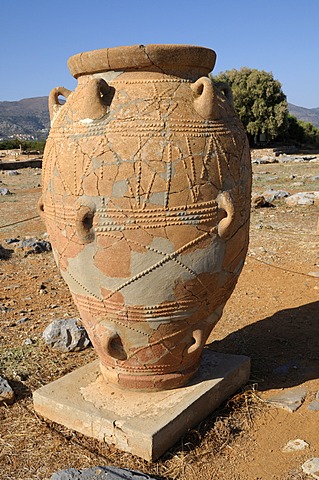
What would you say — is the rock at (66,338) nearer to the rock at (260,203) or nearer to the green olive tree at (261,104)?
the rock at (260,203)

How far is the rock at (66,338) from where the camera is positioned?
4894 mm

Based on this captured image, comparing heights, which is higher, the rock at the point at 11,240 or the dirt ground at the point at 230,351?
the rock at the point at 11,240

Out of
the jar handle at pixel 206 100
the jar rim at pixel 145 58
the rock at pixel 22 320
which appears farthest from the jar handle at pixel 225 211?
the rock at pixel 22 320

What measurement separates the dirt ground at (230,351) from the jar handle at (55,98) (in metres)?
2.23

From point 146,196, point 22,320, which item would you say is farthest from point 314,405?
point 22,320

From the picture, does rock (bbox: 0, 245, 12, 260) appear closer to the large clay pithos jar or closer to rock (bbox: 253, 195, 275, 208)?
the large clay pithos jar

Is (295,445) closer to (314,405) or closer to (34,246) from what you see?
(314,405)

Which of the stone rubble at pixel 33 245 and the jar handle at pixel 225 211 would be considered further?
the stone rubble at pixel 33 245

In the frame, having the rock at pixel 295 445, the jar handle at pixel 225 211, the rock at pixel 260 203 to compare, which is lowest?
the rock at pixel 295 445

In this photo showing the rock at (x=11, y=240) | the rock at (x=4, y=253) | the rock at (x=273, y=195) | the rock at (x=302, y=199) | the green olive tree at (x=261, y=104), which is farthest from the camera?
the green olive tree at (x=261, y=104)

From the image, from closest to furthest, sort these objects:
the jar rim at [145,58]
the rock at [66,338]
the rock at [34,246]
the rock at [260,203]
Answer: the jar rim at [145,58] < the rock at [66,338] < the rock at [34,246] < the rock at [260,203]

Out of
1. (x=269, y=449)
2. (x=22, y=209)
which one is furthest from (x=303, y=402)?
(x=22, y=209)

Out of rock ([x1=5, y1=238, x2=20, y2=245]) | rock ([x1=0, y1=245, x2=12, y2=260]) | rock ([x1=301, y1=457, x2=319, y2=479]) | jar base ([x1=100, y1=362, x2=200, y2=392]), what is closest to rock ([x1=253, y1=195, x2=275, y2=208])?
rock ([x1=5, y1=238, x2=20, y2=245])

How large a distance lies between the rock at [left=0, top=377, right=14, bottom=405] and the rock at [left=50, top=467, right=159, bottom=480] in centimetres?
119
